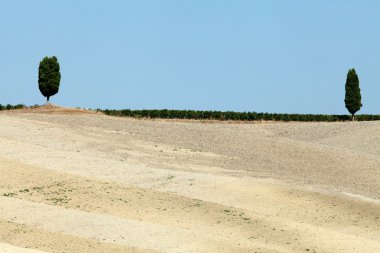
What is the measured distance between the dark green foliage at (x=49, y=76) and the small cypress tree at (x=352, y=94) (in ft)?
97.9

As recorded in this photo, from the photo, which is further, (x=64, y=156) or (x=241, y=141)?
(x=241, y=141)

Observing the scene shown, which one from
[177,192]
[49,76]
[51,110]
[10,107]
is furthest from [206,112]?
[177,192]

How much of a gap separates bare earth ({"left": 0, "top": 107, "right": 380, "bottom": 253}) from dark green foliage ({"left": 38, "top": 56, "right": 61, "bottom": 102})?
2055 cm

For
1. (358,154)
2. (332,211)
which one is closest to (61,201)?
(332,211)

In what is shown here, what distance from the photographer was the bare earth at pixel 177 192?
19.0 meters

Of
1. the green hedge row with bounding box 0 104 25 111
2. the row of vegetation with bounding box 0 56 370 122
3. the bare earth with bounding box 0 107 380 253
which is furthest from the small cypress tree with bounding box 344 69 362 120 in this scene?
the green hedge row with bounding box 0 104 25 111

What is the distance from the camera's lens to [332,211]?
77.9 feet

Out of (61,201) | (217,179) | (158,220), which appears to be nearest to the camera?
(158,220)

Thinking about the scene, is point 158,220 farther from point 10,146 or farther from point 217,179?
point 10,146

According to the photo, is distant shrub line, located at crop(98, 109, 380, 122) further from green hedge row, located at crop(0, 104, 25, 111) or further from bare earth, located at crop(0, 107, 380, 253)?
bare earth, located at crop(0, 107, 380, 253)

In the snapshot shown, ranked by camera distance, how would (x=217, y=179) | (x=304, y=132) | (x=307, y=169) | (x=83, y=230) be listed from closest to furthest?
(x=83, y=230)
(x=217, y=179)
(x=307, y=169)
(x=304, y=132)

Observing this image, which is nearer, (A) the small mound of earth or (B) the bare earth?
(B) the bare earth

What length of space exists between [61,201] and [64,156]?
7.89m

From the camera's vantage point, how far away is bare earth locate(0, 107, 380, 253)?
1898cm
